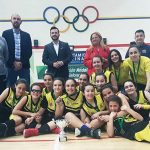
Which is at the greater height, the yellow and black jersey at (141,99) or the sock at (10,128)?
the yellow and black jersey at (141,99)

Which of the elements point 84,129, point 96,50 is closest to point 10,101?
point 84,129

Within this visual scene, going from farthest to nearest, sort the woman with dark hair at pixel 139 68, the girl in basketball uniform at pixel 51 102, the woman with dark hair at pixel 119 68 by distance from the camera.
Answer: the woman with dark hair at pixel 119 68 → the woman with dark hair at pixel 139 68 → the girl in basketball uniform at pixel 51 102

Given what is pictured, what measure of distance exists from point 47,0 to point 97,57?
10.4 ft

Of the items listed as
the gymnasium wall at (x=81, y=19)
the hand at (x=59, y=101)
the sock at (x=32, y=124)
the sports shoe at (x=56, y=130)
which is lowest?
the sports shoe at (x=56, y=130)

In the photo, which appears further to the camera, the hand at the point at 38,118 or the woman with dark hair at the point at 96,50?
the woman with dark hair at the point at 96,50

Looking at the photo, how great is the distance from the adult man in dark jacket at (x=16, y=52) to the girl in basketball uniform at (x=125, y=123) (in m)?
1.74

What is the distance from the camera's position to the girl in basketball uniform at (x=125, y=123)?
4.04m

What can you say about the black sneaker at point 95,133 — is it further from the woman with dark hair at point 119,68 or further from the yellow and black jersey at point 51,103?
the woman with dark hair at point 119,68

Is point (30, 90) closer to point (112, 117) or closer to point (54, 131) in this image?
point (54, 131)

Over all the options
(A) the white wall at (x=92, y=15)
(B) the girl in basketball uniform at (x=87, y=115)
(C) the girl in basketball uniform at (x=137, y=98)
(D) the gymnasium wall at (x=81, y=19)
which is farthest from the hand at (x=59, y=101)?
(A) the white wall at (x=92, y=15)

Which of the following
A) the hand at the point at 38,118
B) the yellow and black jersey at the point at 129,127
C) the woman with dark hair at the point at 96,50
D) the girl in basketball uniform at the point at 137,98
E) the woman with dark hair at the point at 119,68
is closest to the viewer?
the yellow and black jersey at the point at 129,127

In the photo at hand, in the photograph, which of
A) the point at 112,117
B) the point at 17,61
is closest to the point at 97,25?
the point at 17,61

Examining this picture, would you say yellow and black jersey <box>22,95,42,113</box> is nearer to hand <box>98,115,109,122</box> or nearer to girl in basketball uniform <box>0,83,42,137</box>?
girl in basketball uniform <box>0,83,42,137</box>

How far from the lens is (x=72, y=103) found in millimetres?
4707
